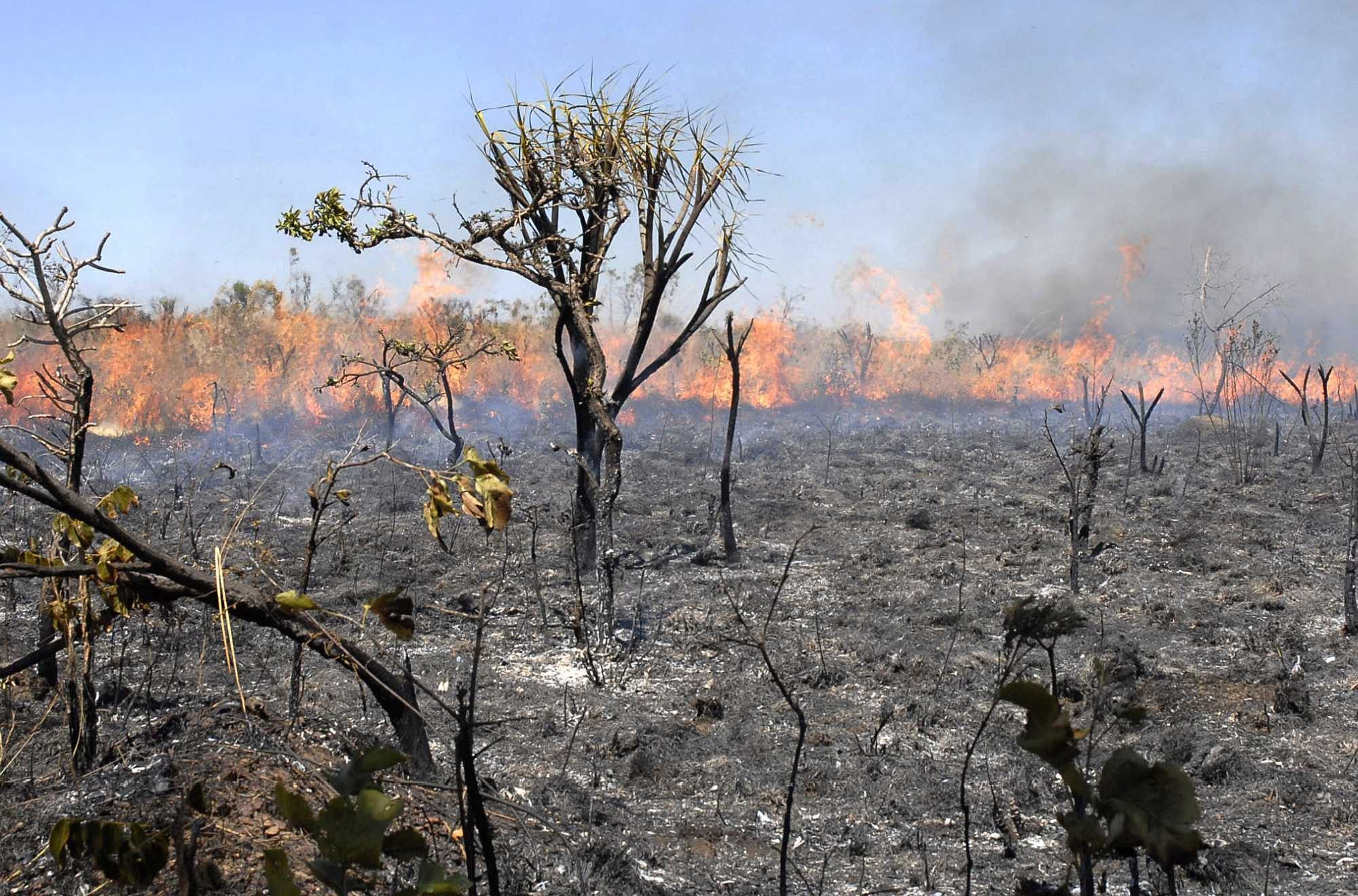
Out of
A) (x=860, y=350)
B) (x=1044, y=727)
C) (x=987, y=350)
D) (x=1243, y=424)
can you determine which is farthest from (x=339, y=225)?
(x=987, y=350)

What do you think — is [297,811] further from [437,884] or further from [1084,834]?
[1084,834]

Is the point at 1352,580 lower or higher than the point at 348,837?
lower

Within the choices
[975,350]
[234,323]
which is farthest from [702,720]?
[975,350]

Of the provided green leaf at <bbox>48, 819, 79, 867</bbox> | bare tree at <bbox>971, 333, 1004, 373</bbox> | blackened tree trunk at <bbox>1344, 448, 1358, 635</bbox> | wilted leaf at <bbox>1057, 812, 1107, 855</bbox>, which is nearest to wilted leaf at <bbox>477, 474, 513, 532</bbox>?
green leaf at <bbox>48, 819, 79, 867</bbox>

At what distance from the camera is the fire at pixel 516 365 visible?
31.0m

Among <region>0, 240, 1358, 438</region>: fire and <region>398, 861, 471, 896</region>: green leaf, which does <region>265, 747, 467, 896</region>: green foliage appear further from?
<region>0, 240, 1358, 438</region>: fire

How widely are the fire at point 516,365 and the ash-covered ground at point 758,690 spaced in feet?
44.9

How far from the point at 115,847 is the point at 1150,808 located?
1.86 m

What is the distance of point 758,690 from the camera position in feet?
24.4

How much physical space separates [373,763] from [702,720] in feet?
18.1

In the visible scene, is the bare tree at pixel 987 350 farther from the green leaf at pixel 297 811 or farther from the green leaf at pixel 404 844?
the green leaf at pixel 297 811

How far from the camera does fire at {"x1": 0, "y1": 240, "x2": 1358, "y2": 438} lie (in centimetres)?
3097

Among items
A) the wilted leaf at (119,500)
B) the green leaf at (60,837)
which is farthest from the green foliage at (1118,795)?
the wilted leaf at (119,500)

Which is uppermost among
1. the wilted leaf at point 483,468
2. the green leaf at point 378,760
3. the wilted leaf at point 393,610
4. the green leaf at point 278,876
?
the wilted leaf at point 483,468
